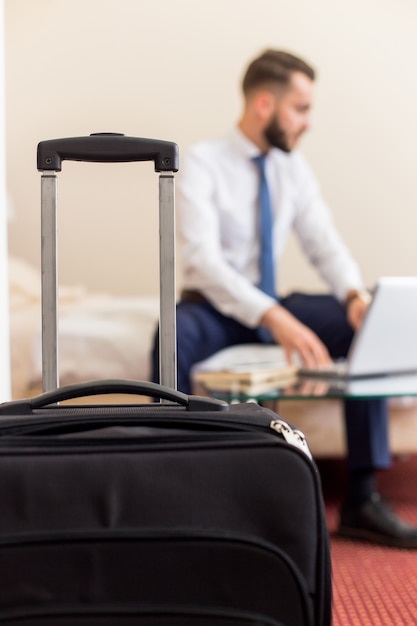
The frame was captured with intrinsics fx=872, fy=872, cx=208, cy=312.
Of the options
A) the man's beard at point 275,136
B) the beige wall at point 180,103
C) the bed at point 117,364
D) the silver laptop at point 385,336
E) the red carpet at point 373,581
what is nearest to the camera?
the red carpet at point 373,581

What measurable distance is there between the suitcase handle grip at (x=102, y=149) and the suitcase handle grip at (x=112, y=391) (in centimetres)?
22

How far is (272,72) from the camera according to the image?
256cm

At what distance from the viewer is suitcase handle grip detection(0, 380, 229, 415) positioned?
71cm

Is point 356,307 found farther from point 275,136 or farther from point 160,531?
point 160,531

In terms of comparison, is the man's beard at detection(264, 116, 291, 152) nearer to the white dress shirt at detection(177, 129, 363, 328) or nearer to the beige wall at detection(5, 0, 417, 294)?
the white dress shirt at detection(177, 129, 363, 328)

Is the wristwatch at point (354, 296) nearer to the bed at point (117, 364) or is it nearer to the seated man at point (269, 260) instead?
the seated man at point (269, 260)

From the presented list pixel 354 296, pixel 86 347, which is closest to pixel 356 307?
pixel 354 296

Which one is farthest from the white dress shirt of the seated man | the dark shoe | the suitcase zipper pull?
the suitcase zipper pull

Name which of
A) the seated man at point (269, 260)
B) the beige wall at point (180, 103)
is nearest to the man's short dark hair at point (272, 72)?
the seated man at point (269, 260)

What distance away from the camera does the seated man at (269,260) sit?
1.83 meters

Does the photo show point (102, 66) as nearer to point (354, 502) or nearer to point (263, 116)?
point (263, 116)

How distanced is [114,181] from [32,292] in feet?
2.32

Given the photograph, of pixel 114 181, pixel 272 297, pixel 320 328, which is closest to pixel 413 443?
pixel 320 328

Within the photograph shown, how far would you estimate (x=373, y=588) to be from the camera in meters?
1.45
